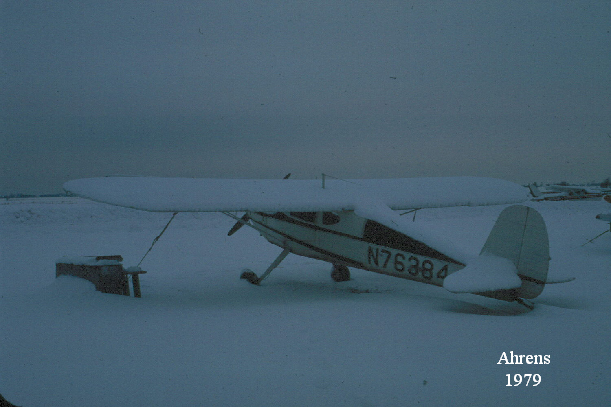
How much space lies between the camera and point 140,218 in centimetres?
2097

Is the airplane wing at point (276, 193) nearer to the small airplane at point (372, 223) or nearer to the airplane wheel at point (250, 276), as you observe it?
the small airplane at point (372, 223)

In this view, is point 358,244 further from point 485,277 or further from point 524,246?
point 524,246

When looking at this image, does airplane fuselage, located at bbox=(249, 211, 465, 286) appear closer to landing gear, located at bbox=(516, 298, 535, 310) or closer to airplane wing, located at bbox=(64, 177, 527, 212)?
airplane wing, located at bbox=(64, 177, 527, 212)

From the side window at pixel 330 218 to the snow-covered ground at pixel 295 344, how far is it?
1.22 meters

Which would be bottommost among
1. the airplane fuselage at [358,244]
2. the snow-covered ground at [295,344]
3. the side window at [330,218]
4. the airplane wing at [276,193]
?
the snow-covered ground at [295,344]

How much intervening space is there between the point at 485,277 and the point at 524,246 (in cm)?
68

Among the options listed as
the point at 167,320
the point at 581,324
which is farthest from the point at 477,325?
the point at 167,320

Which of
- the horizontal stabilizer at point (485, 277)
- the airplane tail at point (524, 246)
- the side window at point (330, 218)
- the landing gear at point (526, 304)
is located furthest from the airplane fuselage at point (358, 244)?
the landing gear at point (526, 304)

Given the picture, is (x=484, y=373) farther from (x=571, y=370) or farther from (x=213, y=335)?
(x=213, y=335)

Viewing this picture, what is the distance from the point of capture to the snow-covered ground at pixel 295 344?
2941 millimetres

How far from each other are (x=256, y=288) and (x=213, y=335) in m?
3.12

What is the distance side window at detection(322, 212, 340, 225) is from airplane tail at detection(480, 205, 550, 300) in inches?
106

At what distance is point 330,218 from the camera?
7246 millimetres

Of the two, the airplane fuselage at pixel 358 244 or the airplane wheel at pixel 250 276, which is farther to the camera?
the airplane wheel at pixel 250 276
